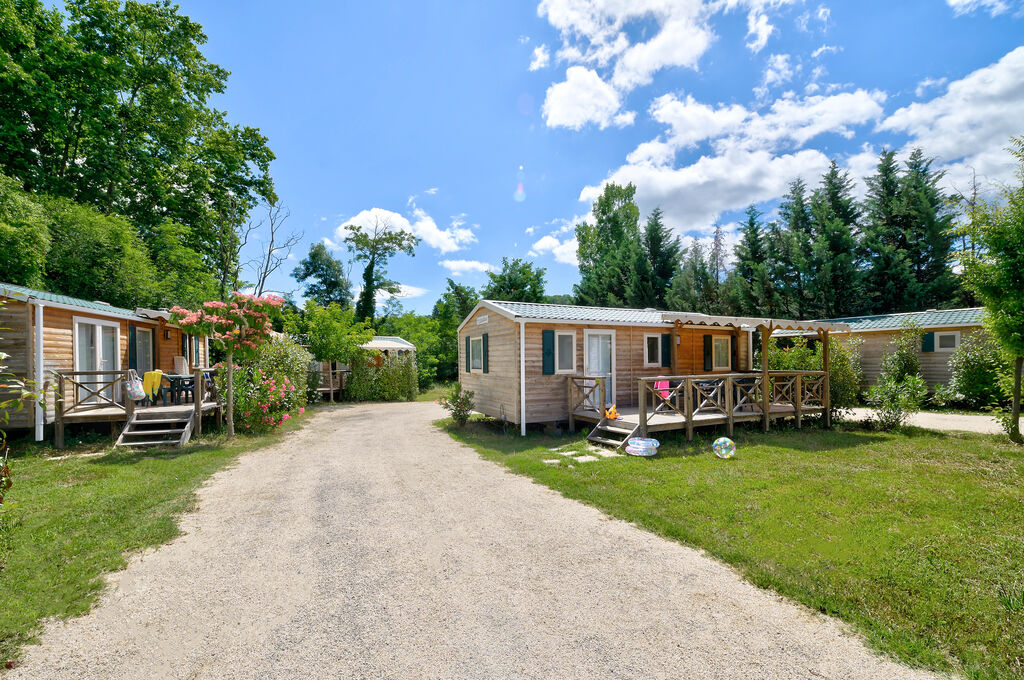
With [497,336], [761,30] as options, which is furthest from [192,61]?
[761,30]

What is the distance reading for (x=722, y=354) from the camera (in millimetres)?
12992

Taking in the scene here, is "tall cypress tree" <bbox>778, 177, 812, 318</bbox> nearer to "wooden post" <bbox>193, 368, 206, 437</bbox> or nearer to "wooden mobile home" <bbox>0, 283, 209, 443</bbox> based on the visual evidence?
"wooden post" <bbox>193, 368, 206, 437</bbox>

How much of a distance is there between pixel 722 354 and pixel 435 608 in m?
12.2

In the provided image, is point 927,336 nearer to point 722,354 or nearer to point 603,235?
point 722,354

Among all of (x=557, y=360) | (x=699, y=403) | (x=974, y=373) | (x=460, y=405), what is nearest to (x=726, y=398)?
(x=699, y=403)

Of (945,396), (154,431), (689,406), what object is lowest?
(945,396)

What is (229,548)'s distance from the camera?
417cm

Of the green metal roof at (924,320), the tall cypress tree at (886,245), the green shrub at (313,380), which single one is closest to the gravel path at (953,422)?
the green metal roof at (924,320)

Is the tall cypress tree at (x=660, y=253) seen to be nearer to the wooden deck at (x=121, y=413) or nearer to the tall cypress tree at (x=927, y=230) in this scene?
the tall cypress tree at (x=927, y=230)

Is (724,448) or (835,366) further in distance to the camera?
(835,366)

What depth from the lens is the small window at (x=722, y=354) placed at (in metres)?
12.8

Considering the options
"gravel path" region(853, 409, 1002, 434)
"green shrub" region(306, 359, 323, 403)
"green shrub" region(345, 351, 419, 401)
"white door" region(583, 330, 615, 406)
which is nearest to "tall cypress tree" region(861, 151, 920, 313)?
"gravel path" region(853, 409, 1002, 434)

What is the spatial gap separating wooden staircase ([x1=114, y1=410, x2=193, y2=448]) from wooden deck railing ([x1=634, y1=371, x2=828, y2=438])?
8.66 m

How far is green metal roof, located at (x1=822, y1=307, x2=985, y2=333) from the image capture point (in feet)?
46.0
